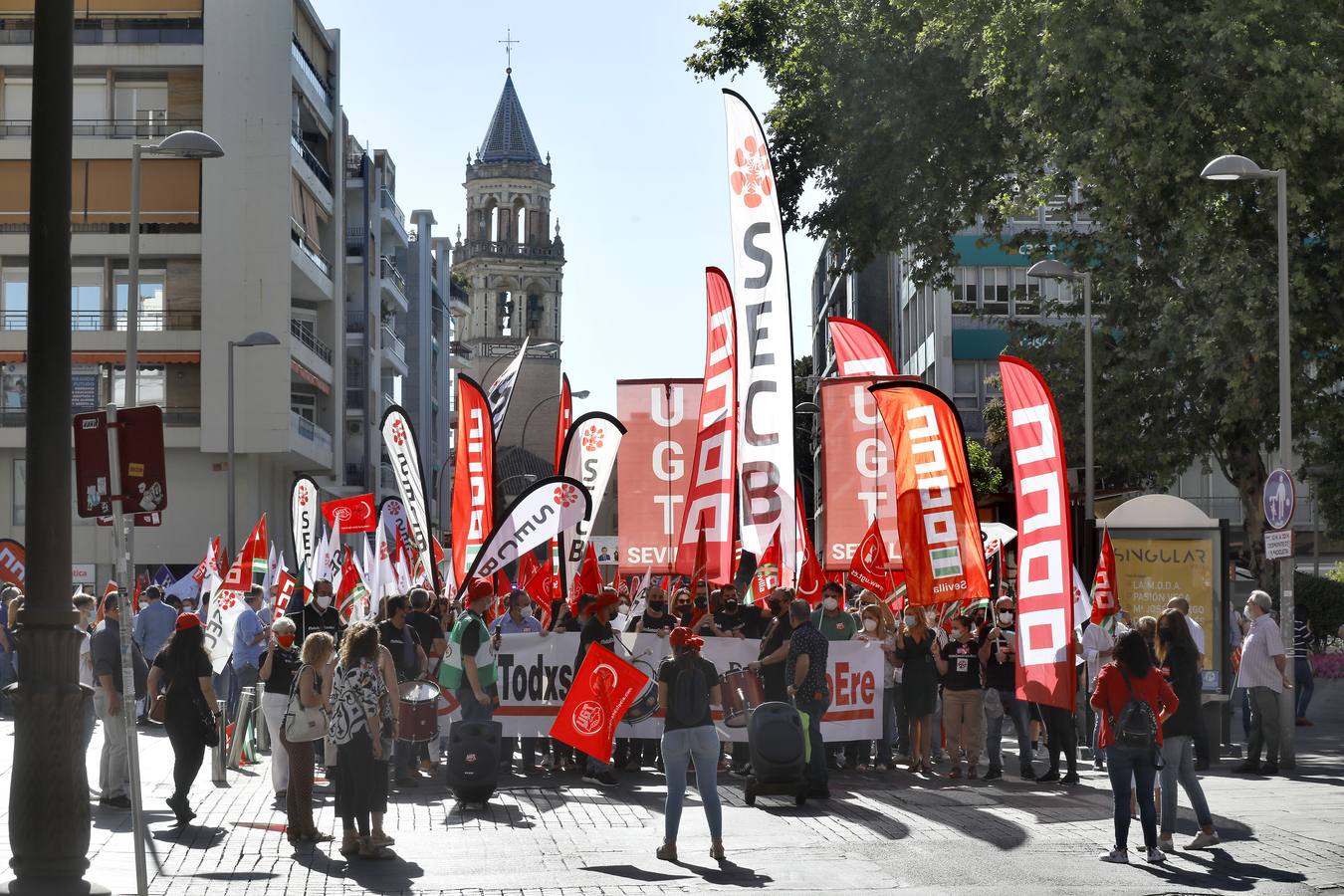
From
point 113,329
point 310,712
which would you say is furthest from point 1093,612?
point 113,329

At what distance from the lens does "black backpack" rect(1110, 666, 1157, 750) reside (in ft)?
42.2

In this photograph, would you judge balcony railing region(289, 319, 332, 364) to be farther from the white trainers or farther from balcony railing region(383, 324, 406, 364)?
the white trainers

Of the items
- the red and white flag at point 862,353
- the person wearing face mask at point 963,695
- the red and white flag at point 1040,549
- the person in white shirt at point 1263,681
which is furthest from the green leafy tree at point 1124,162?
the red and white flag at point 1040,549

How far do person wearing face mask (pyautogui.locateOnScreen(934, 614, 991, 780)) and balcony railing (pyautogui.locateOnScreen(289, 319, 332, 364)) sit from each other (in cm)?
3685

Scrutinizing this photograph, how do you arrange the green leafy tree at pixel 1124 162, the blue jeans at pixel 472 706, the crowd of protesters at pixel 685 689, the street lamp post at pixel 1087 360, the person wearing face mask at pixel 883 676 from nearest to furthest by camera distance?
the crowd of protesters at pixel 685 689
the blue jeans at pixel 472 706
the person wearing face mask at pixel 883 676
the green leafy tree at pixel 1124 162
the street lamp post at pixel 1087 360

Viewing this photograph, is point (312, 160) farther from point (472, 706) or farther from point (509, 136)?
point (509, 136)

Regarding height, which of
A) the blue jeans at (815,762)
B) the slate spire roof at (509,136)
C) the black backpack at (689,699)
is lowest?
the blue jeans at (815,762)

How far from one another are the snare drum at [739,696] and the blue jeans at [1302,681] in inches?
317

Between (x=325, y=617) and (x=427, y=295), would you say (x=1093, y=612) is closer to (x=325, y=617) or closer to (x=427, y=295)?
(x=325, y=617)

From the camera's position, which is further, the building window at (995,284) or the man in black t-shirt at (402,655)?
the building window at (995,284)

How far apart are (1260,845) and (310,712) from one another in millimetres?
6713

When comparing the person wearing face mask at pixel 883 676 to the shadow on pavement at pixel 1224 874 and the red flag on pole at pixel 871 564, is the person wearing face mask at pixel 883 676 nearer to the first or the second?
the red flag on pole at pixel 871 564

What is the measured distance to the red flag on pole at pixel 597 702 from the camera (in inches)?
651

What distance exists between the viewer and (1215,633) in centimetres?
2147
